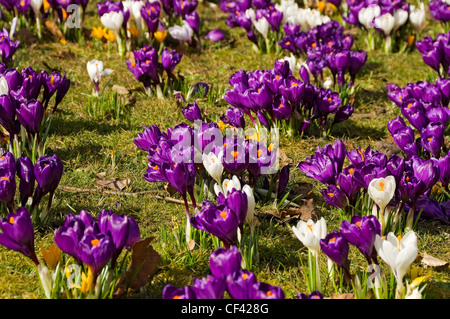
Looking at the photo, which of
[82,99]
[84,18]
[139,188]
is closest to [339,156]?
[139,188]

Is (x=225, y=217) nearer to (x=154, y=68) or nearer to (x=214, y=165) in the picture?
(x=214, y=165)

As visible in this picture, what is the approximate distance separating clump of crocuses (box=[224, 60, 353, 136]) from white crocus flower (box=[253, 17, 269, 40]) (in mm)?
1961

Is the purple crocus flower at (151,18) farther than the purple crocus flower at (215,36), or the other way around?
the purple crocus flower at (215,36)

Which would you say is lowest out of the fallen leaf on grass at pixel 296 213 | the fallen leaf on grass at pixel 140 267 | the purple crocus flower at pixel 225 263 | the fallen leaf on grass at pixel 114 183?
the fallen leaf on grass at pixel 114 183

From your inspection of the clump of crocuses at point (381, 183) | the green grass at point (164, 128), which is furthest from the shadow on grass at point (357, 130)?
the clump of crocuses at point (381, 183)

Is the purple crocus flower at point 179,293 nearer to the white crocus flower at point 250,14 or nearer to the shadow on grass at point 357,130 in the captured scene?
the shadow on grass at point 357,130

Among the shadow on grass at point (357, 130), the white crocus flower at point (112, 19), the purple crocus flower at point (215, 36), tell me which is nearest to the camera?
the shadow on grass at point (357, 130)

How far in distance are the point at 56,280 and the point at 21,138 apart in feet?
6.06

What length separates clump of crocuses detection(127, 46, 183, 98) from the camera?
18.3 ft

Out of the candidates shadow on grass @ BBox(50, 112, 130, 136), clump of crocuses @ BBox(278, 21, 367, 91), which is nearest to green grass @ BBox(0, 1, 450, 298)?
shadow on grass @ BBox(50, 112, 130, 136)

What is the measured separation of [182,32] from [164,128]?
1.84m

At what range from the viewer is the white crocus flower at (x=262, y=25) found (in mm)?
6945

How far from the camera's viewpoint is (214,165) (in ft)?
12.2

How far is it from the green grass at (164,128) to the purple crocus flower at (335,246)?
29cm
